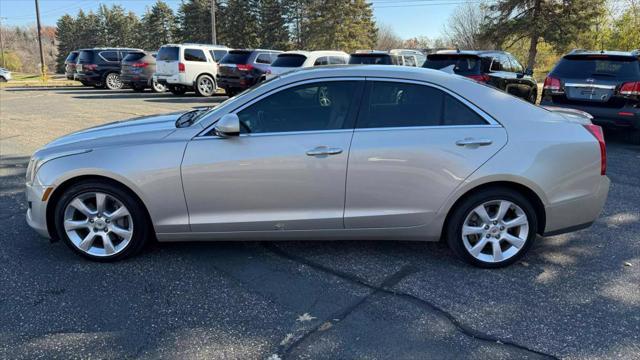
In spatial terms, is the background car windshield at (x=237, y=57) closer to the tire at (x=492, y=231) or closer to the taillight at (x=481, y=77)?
the taillight at (x=481, y=77)

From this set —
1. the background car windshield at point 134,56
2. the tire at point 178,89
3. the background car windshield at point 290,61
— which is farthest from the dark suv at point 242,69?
the background car windshield at point 134,56

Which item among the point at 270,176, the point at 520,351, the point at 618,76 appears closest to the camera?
the point at 520,351

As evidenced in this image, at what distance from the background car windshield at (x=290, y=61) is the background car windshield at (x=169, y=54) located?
174 inches

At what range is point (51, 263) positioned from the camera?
393 centimetres

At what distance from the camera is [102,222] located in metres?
3.85

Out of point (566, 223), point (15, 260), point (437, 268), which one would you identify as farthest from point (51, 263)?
point (566, 223)

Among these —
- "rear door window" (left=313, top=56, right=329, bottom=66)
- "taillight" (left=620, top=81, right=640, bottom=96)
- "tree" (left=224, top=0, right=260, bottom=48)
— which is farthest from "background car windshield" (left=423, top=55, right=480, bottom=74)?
"tree" (left=224, top=0, right=260, bottom=48)

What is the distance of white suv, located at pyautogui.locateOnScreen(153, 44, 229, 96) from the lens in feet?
59.5

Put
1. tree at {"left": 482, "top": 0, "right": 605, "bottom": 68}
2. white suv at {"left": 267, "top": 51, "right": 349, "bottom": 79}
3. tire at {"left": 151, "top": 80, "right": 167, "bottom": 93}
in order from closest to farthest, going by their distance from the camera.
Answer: white suv at {"left": 267, "top": 51, "right": 349, "bottom": 79}
tire at {"left": 151, "top": 80, "right": 167, "bottom": 93}
tree at {"left": 482, "top": 0, "right": 605, "bottom": 68}

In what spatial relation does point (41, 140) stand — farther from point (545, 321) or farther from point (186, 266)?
point (545, 321)

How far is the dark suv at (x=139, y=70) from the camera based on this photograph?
20.5 metres

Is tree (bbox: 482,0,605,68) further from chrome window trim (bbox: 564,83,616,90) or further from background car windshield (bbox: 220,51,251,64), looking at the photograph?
chrome window trim (bbox: 564,83,616,90)

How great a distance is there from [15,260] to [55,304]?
981 mm

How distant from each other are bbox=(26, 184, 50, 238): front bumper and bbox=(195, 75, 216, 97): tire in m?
15.4
